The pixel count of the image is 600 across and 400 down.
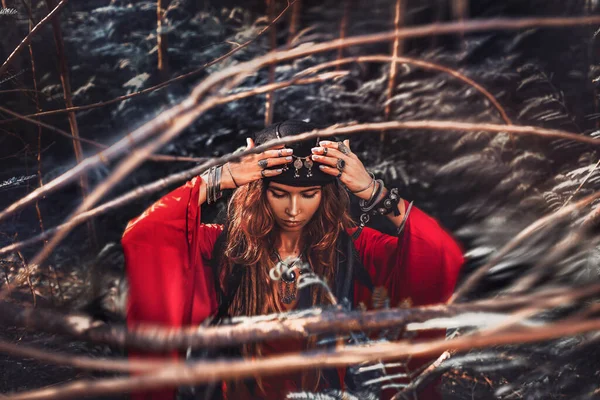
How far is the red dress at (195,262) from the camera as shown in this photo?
52.8 inches

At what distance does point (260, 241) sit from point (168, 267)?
0.90 feet

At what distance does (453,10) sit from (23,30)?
1.41 metres

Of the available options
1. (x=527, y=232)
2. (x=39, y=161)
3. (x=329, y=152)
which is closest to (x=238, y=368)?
(x=527, y=232)

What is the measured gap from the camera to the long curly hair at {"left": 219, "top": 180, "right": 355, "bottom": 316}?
4.52 feet

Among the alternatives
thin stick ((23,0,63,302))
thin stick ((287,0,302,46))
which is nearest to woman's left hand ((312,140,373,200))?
thin stick ((287,0,302,46))

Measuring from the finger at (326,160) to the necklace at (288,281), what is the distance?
0.30 meters

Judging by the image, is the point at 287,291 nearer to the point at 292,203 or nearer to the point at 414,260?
the point at 292,203

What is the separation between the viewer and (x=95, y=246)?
1.48 m

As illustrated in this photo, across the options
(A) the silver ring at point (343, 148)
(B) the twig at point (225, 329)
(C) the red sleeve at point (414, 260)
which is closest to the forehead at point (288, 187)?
(A) the silver ring at point (343, 148)

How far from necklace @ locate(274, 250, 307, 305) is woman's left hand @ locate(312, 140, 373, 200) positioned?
279 millimetres

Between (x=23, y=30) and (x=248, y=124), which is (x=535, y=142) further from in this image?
(x=23, y=30)

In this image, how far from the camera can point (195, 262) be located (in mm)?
1369

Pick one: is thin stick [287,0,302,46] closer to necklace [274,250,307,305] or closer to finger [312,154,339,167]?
finger [312,154,339,167]

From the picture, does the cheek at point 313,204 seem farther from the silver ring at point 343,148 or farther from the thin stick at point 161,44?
the thin stick at point 161,44
